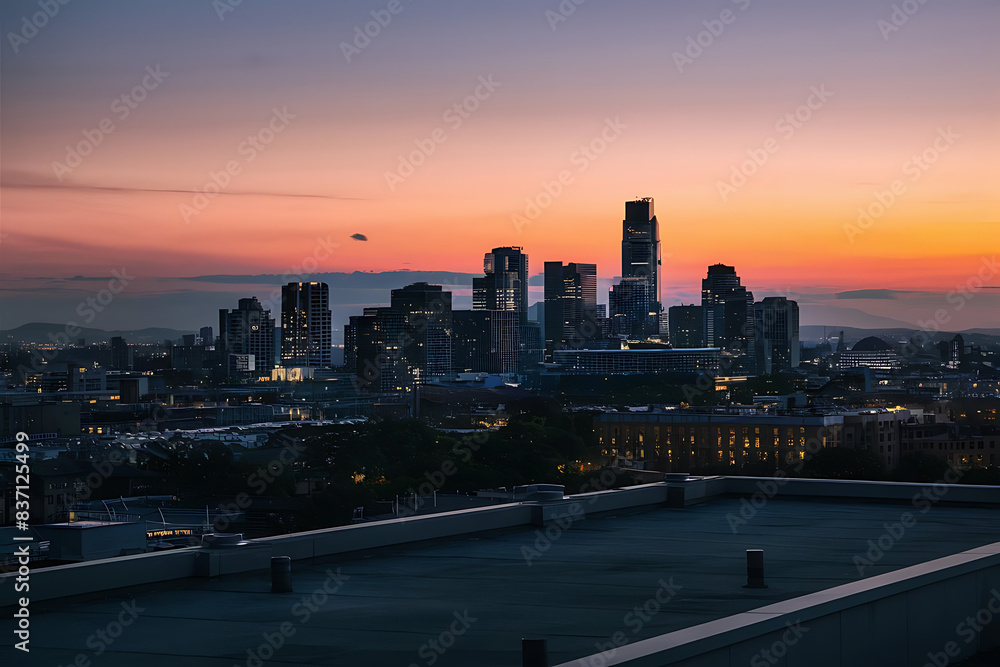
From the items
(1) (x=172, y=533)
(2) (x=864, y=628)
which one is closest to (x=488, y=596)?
(2) (x=864, y=628)

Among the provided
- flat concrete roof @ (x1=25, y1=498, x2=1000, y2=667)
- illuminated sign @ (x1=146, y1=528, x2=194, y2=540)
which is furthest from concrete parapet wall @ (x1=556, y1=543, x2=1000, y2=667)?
illuminated sign @ (x1=146, y1=528, x2=194, y2=540)

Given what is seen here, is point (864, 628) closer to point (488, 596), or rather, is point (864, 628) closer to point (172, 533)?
point (488, 596)

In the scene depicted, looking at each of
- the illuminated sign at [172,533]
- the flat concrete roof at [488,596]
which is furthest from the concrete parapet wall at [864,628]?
the illuminated sign at [172,533]

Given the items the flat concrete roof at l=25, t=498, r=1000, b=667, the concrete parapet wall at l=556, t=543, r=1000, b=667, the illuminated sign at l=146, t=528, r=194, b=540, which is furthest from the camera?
the illuminated sign at l=146, t=528, r=194, b=540

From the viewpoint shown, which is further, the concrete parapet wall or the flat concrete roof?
the flat concrete roof

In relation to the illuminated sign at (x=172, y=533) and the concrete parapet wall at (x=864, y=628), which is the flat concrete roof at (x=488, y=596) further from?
the illuminated sign at (x=172, y=533)

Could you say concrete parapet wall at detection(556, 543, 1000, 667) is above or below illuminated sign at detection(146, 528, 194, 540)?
above

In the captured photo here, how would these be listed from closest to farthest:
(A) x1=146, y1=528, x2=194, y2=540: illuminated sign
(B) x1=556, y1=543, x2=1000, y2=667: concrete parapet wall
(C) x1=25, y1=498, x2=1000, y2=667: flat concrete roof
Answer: (B) x1=556, y1=543, x2=1000, y2=667: concrete parapet wall, (C) x1=25, y1=498, x2=1000, y2=667: flat concrete roof, (A) x1=146, y1=528, x2=194, y2=540: illuminated sign

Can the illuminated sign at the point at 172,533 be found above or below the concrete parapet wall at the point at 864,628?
below

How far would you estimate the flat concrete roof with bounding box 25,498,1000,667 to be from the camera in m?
7.25

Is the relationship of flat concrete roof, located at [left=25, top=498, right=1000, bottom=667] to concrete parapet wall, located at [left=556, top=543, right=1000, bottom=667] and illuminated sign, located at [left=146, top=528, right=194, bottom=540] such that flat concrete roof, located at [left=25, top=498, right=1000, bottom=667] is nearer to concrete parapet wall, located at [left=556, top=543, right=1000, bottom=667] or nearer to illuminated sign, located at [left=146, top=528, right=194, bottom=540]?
concrete parapet wall, located at [left=556, top=543, right=1000, bottom=667]

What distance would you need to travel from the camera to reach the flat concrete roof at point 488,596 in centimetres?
725

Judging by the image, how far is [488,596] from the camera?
30.2 feet

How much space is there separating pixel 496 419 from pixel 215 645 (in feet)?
458
